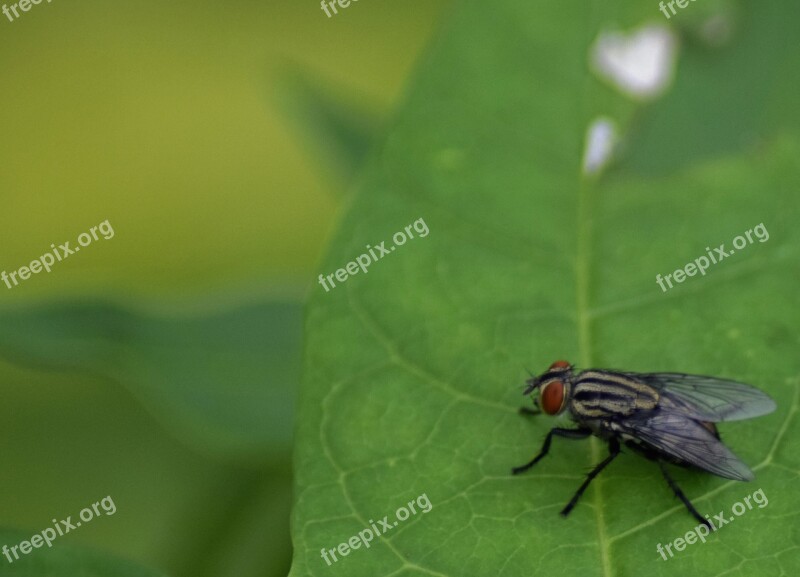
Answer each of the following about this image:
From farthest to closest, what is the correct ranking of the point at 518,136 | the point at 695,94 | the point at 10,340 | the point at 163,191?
the point at 163,191 < the point at 695,94 < the point at 10,340 < the point at 518,136

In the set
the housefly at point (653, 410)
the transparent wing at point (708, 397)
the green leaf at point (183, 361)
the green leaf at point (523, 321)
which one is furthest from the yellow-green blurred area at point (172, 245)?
the transparent wing at point (708, 397)

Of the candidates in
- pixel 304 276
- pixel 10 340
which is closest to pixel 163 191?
pixel 304 276

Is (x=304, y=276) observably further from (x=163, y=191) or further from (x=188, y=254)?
(x=163, y=191)

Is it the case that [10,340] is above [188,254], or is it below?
below

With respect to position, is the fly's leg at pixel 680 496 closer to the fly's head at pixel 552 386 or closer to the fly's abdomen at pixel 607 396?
the fly's abdomen at pixel 607 396

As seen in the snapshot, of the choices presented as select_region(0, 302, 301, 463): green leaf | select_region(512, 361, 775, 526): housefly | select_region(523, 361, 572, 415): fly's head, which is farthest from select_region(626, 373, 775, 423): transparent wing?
select_region(0, 302, 301, 463): green leaf

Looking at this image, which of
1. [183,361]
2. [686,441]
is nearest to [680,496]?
[686,441]
